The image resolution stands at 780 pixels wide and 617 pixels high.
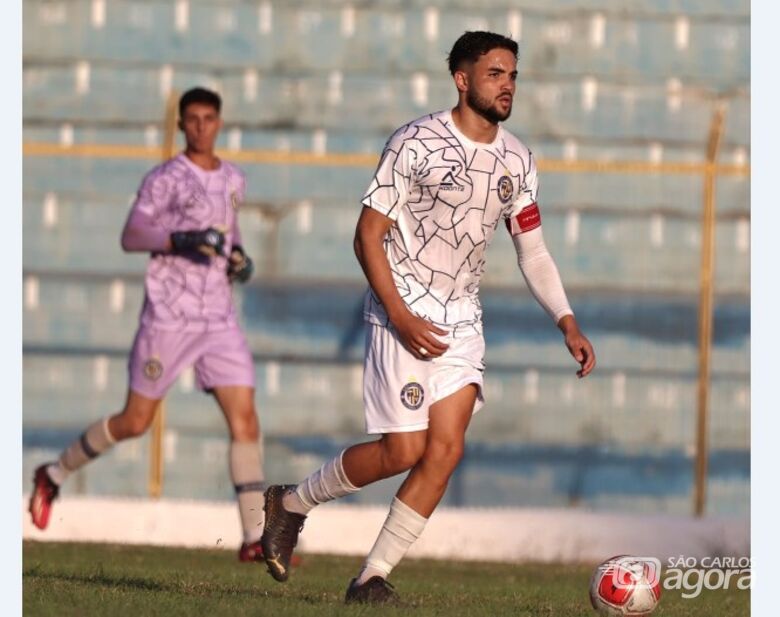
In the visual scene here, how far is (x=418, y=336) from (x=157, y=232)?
10.9ft

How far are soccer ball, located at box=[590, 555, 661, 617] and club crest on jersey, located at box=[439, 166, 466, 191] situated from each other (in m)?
1.49

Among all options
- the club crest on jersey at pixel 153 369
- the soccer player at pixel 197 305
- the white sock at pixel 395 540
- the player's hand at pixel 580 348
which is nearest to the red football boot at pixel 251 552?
the soccer player at pixel 197 305

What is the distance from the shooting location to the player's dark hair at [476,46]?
786cm

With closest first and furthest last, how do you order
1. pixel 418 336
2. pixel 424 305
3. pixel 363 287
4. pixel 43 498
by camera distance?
pixel 418 336
pixel 424 305
pixel 43 498
pixel 363 287

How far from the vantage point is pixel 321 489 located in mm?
7996

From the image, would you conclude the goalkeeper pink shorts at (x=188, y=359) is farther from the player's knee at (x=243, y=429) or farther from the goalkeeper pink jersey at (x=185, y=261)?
the player's knee at (x=243, y=429)

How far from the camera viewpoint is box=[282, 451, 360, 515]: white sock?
7.95 m

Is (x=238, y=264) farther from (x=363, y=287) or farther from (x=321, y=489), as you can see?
(x=321, y=489)

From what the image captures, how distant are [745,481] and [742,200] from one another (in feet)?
5.68

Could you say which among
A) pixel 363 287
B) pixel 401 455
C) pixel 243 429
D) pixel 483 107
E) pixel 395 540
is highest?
pixel 483 107

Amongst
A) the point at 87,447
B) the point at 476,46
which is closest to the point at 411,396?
the point at 476,46

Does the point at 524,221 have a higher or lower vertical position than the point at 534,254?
higher

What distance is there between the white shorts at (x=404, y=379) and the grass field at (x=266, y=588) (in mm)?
669

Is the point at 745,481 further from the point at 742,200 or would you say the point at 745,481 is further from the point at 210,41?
the point at 210,41
